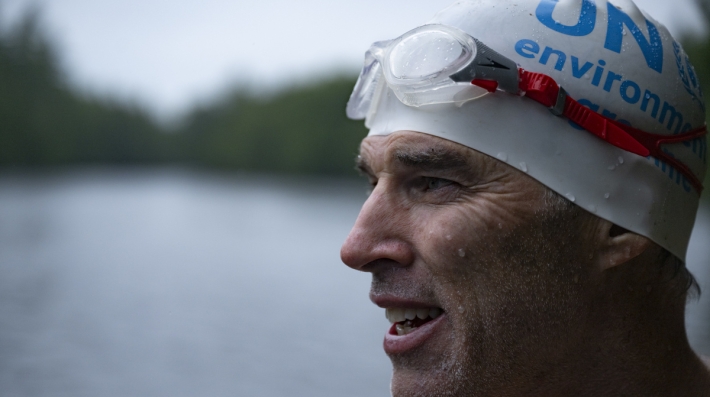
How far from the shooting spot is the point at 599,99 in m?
1.85

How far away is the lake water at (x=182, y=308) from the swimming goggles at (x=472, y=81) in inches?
304

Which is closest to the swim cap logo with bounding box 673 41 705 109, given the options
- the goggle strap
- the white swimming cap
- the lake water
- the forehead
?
the white swimming cap

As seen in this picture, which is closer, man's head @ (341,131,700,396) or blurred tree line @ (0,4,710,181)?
man's head @ (341,131,700,396)

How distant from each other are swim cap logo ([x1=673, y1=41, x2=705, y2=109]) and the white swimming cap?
0.03 m

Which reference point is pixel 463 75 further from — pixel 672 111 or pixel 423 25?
pixel 672 111

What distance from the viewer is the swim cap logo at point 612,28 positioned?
189 cm

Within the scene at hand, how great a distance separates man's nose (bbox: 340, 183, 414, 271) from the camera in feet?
6.02

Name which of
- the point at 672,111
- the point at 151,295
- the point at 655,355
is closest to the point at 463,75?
the point at 672,111

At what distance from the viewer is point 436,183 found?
1.89 metres

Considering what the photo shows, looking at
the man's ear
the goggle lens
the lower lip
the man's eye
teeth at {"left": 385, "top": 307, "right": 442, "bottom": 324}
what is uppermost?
the goggle lens

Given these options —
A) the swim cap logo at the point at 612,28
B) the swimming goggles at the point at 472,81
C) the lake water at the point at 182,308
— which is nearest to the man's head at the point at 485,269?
the swimming goggles at the point at 472,81

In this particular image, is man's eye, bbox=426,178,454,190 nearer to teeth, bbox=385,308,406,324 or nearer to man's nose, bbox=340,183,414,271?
man's nose, bbox=340,183,414,271

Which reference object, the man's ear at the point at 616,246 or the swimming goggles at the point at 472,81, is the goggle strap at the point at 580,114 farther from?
the man's ear at the point at 616,246

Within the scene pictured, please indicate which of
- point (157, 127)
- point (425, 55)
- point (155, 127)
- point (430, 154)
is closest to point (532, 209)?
point (430, 154)
